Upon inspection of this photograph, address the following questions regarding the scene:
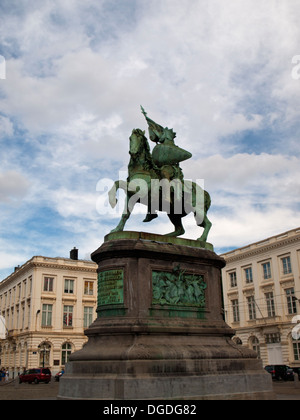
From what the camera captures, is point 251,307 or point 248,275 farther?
point 248,275

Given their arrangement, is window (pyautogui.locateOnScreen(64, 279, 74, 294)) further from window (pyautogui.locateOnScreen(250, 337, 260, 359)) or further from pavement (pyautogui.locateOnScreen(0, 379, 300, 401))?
pavement (pyautogui.locateOnScreen(0, 379, 300, 401))

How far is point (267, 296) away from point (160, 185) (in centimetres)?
3855

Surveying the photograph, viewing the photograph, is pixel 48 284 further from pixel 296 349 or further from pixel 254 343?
pixel 296 349

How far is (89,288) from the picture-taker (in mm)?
56875

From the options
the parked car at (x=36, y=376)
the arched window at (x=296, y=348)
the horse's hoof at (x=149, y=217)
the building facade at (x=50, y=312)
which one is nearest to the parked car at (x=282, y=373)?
the arched window at (x=296, y=348)

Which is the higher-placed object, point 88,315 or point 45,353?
point 88,315

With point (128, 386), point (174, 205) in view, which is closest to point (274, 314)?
point (174, 205)

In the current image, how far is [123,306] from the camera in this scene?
34.0 ft

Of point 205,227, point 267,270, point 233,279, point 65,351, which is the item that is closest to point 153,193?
point 205,227

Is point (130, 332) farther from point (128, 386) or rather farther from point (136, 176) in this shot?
point (136, 176)

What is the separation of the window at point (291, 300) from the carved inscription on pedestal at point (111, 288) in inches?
1450

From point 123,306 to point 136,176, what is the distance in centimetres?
365

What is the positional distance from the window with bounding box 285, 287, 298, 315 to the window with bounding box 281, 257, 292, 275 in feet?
6.00

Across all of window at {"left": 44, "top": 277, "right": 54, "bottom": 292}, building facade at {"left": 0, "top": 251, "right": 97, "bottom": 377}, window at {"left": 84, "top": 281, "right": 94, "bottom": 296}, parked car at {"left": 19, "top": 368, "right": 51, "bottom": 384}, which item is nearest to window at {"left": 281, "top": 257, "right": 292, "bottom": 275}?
building facade at {"left": 0, "top": 251, "right": 97, "bottom": 377}
